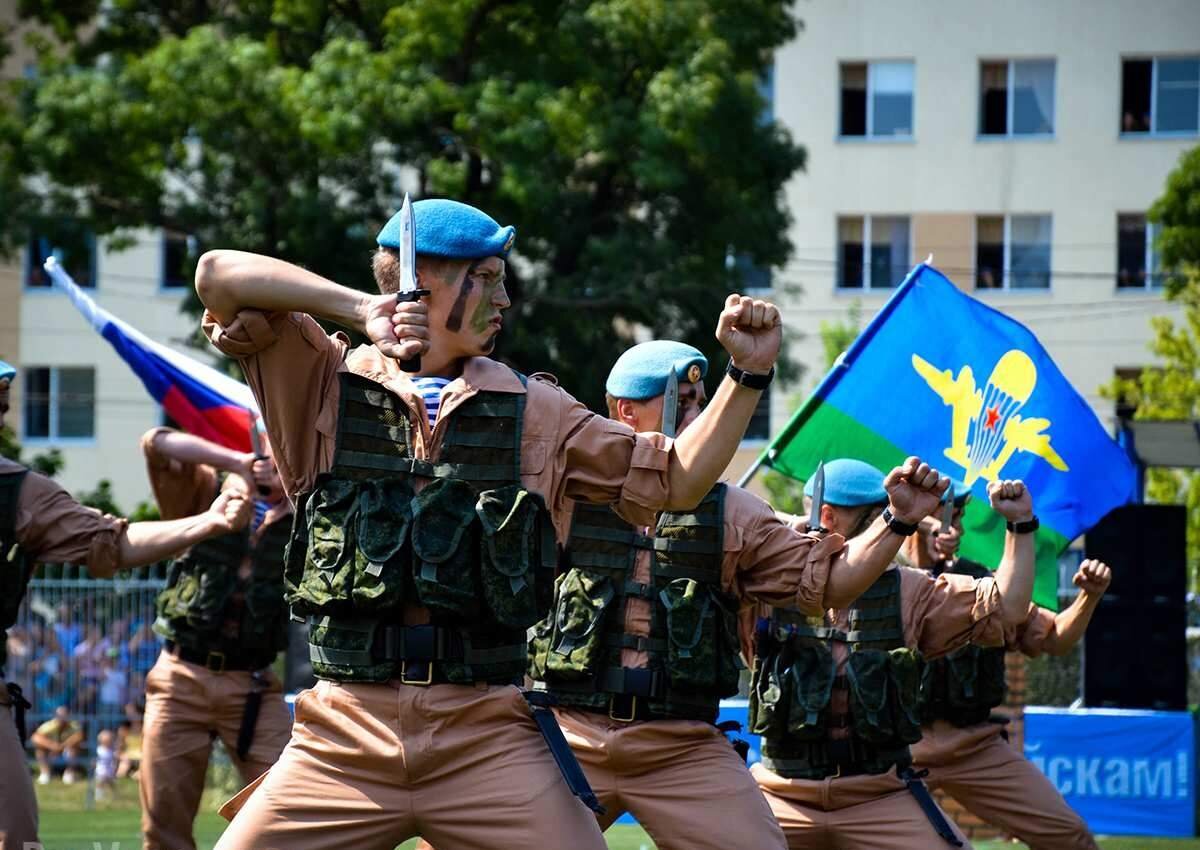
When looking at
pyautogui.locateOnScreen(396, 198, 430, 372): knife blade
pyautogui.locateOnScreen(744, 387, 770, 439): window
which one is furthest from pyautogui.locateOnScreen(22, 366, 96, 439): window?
pyautogui.locateOnScreen(396, 198, 430, 372): knife blade

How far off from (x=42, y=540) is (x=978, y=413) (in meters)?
4.83

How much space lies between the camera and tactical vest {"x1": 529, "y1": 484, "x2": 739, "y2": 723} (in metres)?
6.29

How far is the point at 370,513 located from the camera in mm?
4641

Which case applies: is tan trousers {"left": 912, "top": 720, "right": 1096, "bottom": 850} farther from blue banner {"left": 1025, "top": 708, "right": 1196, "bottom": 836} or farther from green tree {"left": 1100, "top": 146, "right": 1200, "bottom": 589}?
green tree {"left": 1100, "top": 146, "right": 1200, "bottom": 589}

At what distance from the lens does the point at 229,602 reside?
9.79 m

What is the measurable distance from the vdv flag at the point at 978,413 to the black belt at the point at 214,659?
3180 mm

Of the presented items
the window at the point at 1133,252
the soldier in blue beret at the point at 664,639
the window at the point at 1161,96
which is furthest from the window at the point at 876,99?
the soldier in blue beret at the point at 664,639

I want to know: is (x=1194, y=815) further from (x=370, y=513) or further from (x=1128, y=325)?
(x=1128, y=325)

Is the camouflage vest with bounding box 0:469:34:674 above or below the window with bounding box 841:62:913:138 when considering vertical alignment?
below

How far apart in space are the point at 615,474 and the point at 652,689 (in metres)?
1.60

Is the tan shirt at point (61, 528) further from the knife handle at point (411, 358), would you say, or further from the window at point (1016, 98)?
the window at point (1016, 98)

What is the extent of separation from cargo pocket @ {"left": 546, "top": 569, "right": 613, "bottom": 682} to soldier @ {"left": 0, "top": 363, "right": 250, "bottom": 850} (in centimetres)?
192

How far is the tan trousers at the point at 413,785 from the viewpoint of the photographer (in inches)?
181

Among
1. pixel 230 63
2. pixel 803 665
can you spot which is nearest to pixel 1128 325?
pixel 230 63
